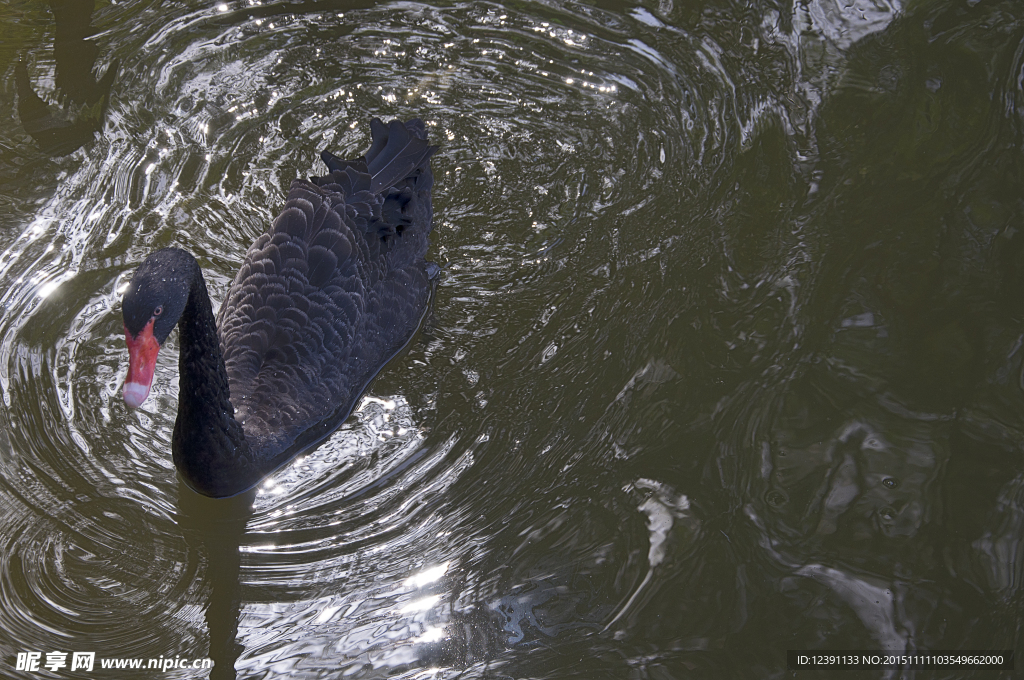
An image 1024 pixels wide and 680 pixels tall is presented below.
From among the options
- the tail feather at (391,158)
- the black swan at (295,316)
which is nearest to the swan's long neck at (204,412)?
the black swan at (295,316)

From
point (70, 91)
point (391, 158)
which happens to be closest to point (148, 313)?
point (391, 158)

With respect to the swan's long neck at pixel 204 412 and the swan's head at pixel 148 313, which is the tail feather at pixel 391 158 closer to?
the swan's long neck at pixel 204 412

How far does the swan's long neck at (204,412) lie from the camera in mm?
4219

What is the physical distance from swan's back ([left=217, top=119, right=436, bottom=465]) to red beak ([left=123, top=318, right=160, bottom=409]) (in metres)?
0.92

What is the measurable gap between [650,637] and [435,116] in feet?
14.5

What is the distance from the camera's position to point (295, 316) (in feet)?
16.1

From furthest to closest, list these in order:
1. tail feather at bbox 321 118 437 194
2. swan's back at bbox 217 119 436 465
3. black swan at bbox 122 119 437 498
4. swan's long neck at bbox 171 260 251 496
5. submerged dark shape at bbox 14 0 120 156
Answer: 1. submerged dark shape at bbox 14 0 120 156
2. tail feather at bbox 321 118 437 194
3. swan's back at bbox 217 119 436 465
4. swan's long neck at bbox 171 260 251 496
5. black swan at bbox 122 119 437 498

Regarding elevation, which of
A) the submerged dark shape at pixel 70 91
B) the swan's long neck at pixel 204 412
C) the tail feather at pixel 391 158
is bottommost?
the swan's long neck at pixel 204 412

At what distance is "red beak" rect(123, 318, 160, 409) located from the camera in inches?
142

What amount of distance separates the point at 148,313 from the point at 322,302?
1360 mm

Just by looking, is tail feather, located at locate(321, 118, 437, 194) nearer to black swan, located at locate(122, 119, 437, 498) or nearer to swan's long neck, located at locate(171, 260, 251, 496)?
black swan, located at locate(122, 119, 437, 498)

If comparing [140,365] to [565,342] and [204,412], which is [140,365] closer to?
[204,412]

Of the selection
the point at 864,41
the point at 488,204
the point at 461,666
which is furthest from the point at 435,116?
the point at 461,666

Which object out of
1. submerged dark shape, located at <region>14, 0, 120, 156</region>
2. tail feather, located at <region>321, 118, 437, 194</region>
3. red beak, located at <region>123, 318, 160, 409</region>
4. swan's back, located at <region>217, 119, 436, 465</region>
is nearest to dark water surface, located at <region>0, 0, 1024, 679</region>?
submerged dark shape, located at <region>14, 0, 120, 156</region>
